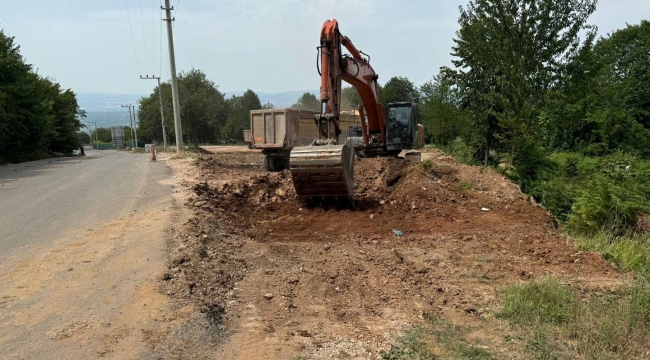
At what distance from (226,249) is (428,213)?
14.5 ft

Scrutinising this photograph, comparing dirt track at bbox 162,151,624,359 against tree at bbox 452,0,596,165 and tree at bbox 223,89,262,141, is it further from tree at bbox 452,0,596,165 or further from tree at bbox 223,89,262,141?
tree at bbox 223,89,262,141

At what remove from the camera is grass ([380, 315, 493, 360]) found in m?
3.80

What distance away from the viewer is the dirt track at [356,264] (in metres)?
4.38

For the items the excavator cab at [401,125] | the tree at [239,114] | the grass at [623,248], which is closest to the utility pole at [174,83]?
the excavator cab at [401,125]

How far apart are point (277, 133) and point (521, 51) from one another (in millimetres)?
9001

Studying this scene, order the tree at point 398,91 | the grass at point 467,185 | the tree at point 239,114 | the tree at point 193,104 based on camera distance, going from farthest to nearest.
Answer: the tree at point 239,114 < the tree at point 398,91 < the tree at point 193,104 < the grass at point 467,185

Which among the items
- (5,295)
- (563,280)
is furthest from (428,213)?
(5,295)

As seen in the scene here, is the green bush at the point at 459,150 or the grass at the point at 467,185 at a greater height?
the green bush at the point at 459,150

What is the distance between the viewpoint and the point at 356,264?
6.21m

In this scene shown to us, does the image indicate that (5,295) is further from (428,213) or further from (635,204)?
(635,204)

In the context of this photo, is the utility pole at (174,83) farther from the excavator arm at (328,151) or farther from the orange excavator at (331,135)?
the excavator arm at (328,151)

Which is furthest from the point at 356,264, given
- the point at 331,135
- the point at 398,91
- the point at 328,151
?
the point at 398,91

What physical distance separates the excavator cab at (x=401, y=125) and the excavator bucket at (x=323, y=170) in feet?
30.1

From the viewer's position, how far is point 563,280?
18.5 ft
